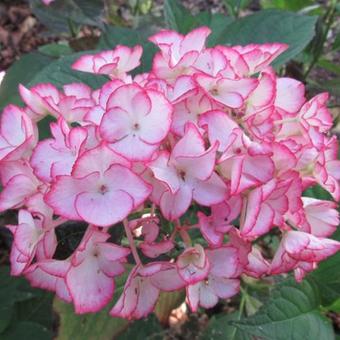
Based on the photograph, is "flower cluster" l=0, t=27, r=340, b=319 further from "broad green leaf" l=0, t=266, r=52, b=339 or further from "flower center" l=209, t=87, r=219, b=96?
"broad green leaf" l=0, t=266, r=52, b=339

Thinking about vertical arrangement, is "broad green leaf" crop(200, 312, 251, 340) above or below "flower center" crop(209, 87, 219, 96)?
below

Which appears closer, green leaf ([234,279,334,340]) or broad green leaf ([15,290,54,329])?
green leaf ([234,279,334,340])

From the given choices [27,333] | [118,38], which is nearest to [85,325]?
[27,333]

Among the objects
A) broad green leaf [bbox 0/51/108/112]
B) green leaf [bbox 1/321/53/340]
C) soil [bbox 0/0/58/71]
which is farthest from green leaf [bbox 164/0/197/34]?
soil [bbox 0/0/58/71]

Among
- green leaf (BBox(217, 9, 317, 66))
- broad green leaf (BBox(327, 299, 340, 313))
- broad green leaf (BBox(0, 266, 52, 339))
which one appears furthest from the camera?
green leaf (BBox(217, 9, 317, 66))

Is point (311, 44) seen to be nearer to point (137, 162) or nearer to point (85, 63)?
point (85, 63)

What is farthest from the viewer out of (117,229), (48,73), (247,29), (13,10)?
(13,10)

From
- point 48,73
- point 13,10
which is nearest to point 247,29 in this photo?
point 48,73
